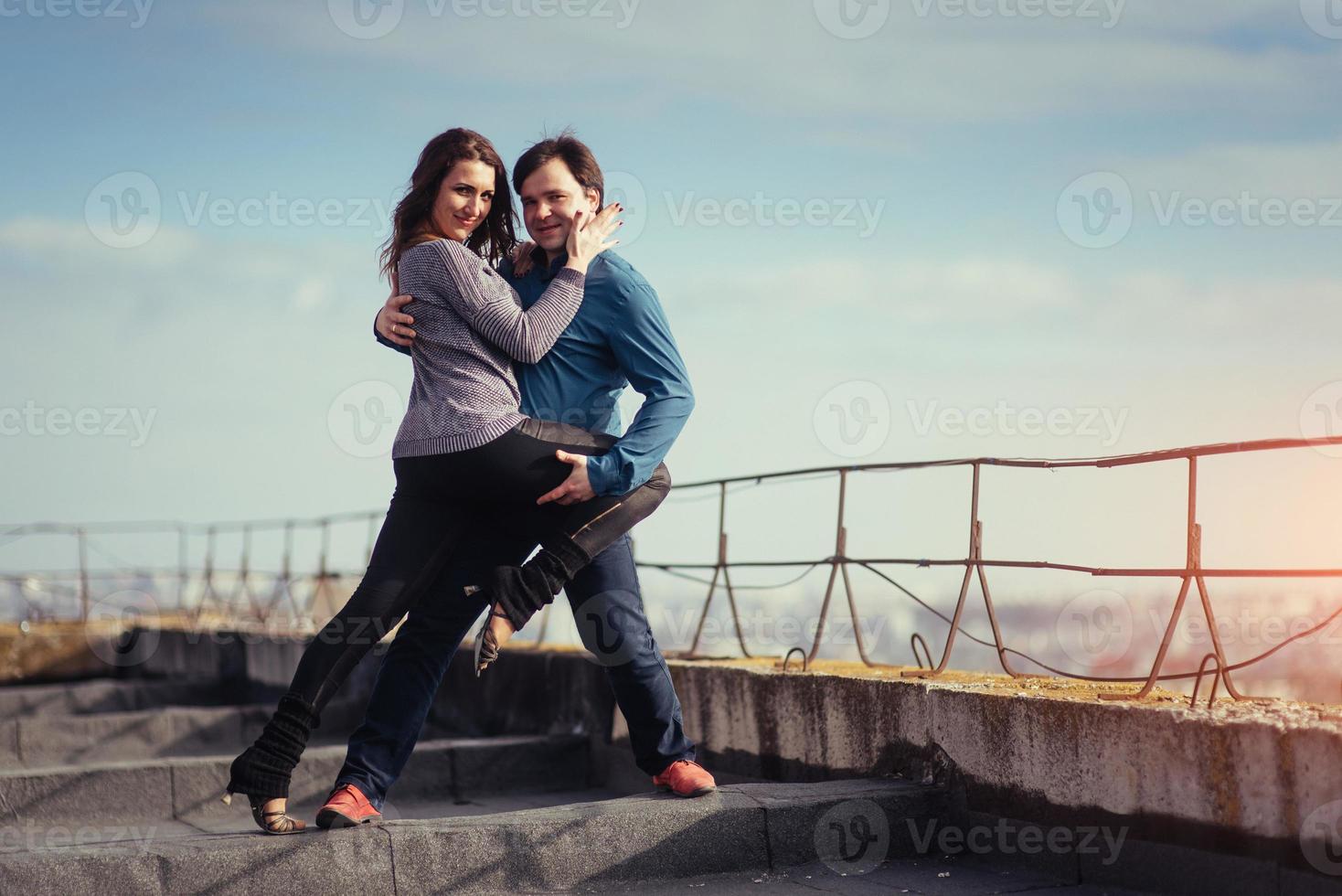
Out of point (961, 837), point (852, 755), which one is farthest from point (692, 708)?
point (961, 837)

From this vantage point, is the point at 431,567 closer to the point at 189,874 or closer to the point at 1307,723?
the point at 189,874

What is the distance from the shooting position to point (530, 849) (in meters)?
3.62

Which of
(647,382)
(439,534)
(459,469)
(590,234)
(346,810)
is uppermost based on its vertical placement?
(590,234)

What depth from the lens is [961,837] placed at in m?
4.08

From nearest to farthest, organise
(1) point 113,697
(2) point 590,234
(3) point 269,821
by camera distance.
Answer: (3) point 269,821
(2) point 590,234
(1) point 113,697

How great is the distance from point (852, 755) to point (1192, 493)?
1575 millimetres

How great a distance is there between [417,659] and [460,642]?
136 millimetres

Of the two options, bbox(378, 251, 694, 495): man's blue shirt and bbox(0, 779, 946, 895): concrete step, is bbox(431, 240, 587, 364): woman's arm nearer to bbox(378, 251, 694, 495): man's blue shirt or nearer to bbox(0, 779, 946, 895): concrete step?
bbox(378, 251, 694, 495): man's blue shirt

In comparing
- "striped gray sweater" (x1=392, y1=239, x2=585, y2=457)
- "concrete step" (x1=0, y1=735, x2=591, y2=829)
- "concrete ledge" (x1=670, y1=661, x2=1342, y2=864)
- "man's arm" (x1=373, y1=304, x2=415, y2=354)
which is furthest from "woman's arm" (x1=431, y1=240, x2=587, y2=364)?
"concrete step" (x1=0, y1=735, x2=591, y2=829)

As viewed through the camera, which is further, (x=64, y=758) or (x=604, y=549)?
(x=64, y=758)

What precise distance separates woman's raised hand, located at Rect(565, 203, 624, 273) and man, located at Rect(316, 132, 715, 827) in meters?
0.05

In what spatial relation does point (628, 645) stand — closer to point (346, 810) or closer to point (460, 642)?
point (460, 642)

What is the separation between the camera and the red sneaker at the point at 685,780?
12.9 ft

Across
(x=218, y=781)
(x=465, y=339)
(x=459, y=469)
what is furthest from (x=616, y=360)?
(x=218, y=781)
